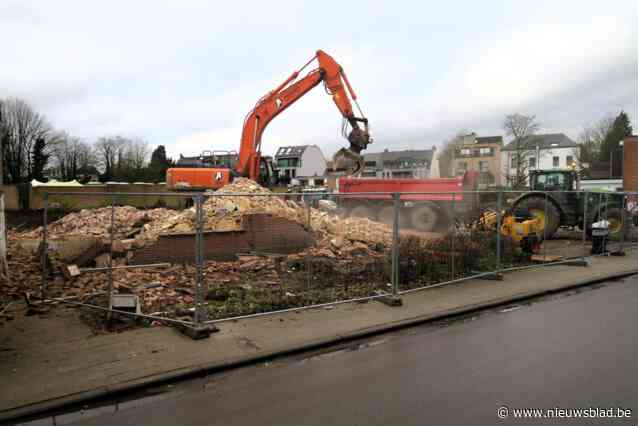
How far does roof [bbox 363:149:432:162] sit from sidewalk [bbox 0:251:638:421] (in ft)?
288

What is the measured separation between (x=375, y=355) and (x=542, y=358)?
184 centimetres

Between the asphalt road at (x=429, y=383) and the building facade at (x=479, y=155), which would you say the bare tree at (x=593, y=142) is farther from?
the asphalt road at (x=429, y=383)

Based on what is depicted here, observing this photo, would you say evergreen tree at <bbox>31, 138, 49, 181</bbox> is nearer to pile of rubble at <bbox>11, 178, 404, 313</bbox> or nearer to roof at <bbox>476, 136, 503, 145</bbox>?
pile of rubble at <bbox>11, 178, 404, 313</bbox>

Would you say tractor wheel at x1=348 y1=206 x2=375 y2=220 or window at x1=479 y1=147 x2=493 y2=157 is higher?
window at x1=479 y1=147 x2=493 y2=157

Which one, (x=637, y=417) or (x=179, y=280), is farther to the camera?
(x=179, y=280)

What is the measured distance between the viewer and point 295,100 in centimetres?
1781

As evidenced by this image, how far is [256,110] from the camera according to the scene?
17.8 meters

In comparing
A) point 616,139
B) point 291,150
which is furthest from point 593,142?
point 291,150

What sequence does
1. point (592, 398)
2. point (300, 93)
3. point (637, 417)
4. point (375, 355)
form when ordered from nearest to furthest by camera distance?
point (637, 417), point (592, 398), point (375, 355), point (300, 93)

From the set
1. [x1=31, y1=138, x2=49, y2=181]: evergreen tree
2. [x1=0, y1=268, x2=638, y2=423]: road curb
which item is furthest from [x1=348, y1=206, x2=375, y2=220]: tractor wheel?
[x1=31, y1=138, x2=49, y2=181]: evergreen tree

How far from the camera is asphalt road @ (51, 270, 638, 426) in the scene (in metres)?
3.94

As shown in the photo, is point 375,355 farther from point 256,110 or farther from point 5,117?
point 5,117

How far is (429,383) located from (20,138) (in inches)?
2605

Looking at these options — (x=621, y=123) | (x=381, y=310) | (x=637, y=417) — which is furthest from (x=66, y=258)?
(x=621, y=123)
